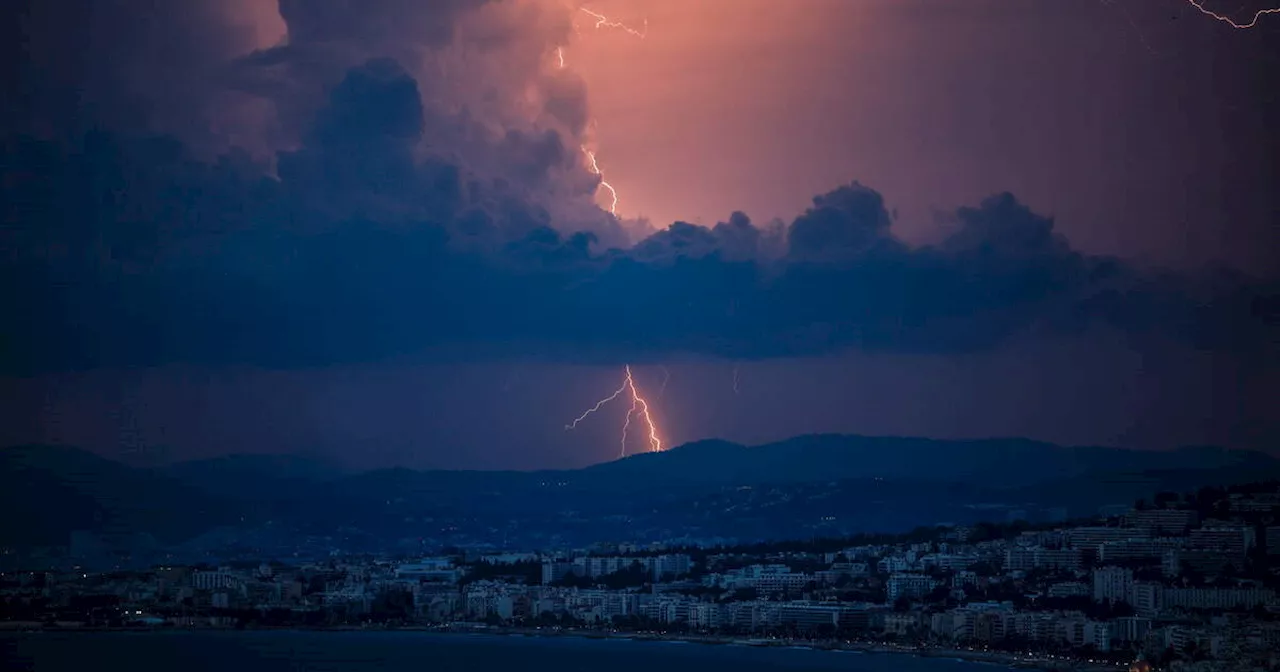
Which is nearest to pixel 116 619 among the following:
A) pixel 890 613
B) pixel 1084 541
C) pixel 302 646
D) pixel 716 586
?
pixel 302 646

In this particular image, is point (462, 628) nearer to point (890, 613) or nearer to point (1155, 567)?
point (890, 613)

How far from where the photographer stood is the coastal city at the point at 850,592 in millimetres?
35219

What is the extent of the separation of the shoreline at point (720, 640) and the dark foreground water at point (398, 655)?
1.47ft

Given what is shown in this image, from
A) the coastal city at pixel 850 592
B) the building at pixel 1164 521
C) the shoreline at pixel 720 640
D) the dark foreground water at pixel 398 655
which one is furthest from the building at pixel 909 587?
the building at pixel 1164 521

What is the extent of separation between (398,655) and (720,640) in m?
7.13

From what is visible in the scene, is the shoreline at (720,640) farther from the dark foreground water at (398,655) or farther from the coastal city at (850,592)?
the dark foreground water at (398,655)

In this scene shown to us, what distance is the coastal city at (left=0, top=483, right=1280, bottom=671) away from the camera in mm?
35219

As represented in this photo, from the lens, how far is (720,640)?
43.4 meters

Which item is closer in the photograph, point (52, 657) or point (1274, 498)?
point (52, 657)

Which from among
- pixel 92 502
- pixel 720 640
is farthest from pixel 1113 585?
pixel 92 502

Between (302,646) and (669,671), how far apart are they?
10939 mm

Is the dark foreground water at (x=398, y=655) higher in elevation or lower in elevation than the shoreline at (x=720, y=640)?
lower

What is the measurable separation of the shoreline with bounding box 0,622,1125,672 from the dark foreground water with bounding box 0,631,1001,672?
0.45 meters

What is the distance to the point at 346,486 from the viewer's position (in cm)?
7575
